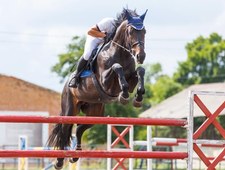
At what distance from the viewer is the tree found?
69.0 m

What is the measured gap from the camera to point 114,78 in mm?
10234

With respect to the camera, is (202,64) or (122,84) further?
(202,64)

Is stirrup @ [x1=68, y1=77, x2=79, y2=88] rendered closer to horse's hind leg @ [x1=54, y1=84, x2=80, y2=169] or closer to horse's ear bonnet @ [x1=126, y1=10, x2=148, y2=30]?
horse's hind leg @ [x1=54, y1=84, x2=80, y2=169]

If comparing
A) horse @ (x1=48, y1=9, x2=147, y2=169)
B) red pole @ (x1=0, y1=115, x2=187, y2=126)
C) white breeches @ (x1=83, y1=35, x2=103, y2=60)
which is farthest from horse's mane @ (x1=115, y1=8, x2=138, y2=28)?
red pole @ (x1=0, y1=115, x2=187, y2=126)

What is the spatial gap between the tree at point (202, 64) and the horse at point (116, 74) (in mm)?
57447

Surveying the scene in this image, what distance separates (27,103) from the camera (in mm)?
40969

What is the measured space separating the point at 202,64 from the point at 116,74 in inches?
2379

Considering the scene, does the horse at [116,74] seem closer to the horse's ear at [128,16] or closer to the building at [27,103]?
the horse's ear at [128,16]

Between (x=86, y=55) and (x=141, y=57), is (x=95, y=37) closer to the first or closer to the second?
(x=86, y=55)

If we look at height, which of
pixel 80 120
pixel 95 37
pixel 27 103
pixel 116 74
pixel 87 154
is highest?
pixel 27 103

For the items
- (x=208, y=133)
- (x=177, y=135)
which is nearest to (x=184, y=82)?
(x=177, y=135)

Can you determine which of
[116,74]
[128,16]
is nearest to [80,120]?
[116,74]

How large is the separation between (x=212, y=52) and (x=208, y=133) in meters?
22.5

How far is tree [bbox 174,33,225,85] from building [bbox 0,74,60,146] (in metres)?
29.0
